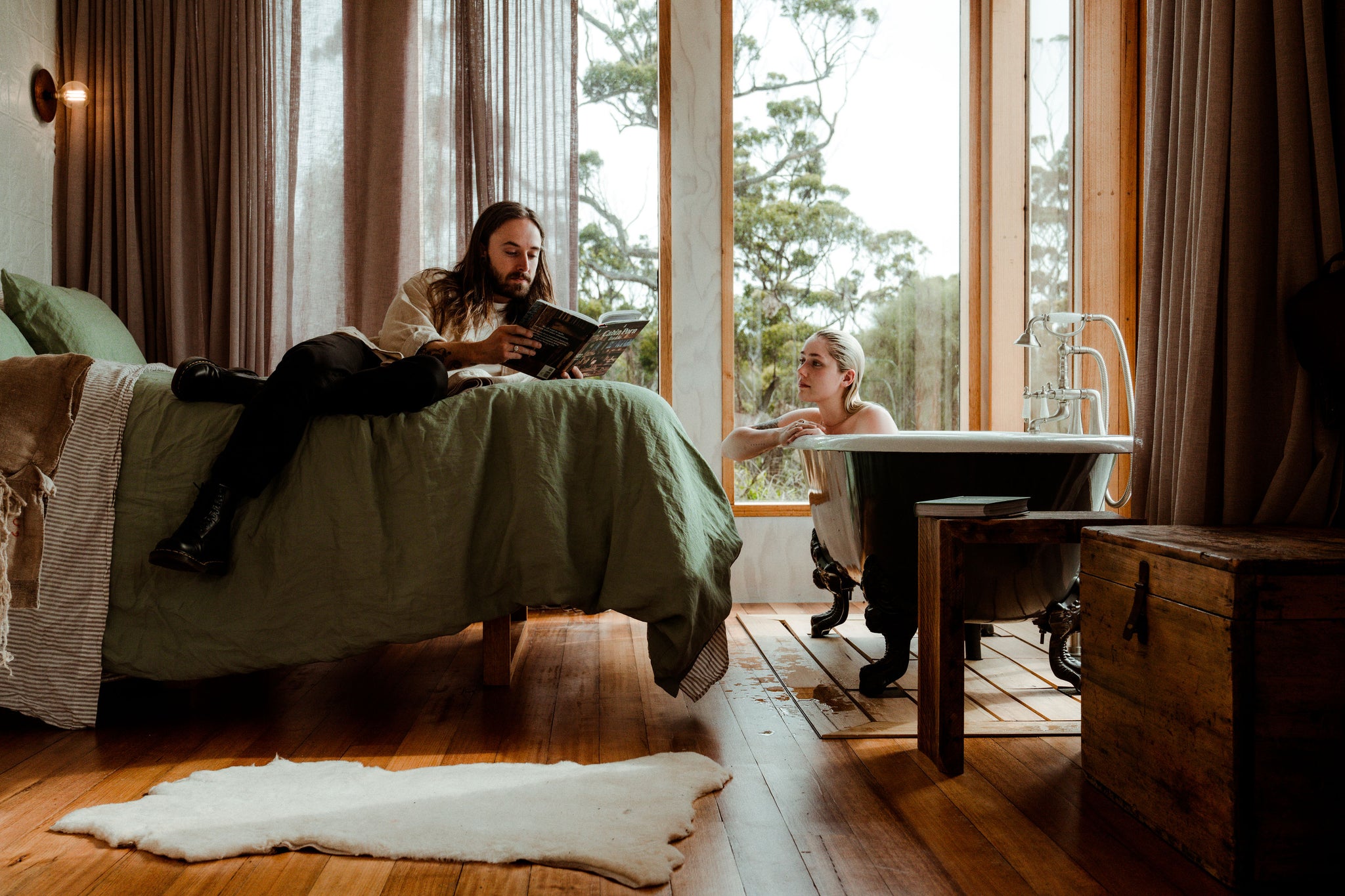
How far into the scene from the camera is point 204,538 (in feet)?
5.75

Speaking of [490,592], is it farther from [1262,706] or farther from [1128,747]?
[1262,706]

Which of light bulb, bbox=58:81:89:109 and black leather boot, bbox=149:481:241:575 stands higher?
light bulb, bbox=58:81:89:109

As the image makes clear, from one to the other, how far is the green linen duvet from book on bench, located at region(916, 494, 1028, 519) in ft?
1.59

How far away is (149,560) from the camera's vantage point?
1.73 meters

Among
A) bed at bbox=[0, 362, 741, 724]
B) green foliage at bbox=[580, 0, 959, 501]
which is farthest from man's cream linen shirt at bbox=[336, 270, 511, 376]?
green foliage at bbox=[580, 0, 959, 501]

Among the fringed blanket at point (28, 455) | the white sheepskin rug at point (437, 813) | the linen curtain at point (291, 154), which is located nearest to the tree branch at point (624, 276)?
the linen curtain at point (291, 154)

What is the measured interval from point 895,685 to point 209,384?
1.57m

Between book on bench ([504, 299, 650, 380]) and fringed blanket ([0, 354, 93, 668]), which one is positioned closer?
fringed blanket ([0, 354, 93, 668])

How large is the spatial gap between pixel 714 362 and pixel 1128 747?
225 cm

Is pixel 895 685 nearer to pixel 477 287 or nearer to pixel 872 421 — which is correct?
pixel 872 421

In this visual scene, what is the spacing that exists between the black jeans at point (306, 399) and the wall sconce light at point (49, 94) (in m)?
1.81

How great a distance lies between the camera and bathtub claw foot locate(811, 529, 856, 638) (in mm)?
2344

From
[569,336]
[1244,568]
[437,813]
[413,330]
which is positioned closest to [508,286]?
[413,330]

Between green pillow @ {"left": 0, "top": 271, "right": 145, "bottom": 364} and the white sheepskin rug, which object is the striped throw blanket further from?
green pillow @ {"left": 0, "top": 271, "right": 145, "bottom": 364}
